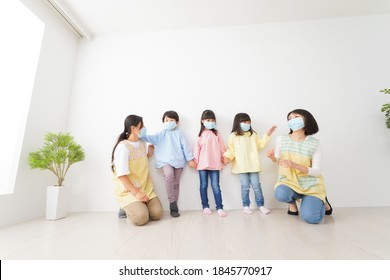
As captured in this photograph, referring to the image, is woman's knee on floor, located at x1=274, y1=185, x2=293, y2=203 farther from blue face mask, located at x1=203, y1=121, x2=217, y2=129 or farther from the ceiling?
the ceiling

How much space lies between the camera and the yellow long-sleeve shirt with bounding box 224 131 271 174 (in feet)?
6.79

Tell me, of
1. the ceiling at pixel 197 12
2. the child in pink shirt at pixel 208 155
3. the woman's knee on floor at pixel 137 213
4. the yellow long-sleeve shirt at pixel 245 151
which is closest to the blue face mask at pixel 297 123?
the yellow long-sleeve shirt at pixel 245 151

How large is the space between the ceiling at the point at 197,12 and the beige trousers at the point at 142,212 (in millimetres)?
2290

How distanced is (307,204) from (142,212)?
1.49m

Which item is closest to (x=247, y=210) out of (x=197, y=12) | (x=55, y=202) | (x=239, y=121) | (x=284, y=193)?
(x=284, y=193)

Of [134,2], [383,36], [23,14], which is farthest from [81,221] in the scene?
[383,36]

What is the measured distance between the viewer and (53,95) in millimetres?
2238

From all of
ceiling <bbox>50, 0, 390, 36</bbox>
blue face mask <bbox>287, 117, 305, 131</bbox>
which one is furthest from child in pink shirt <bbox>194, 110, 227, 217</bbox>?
ceiling <bbox>50, 0, 390, 36</bbox>

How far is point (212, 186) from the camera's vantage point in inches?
82.2

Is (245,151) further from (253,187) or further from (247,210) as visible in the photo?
(247,210)

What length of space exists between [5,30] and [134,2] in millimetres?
1379

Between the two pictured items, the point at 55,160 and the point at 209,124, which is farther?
the point at 209,124

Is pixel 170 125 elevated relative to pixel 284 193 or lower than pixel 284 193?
elevated

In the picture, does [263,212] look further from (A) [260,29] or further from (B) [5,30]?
(B) [5,30]
